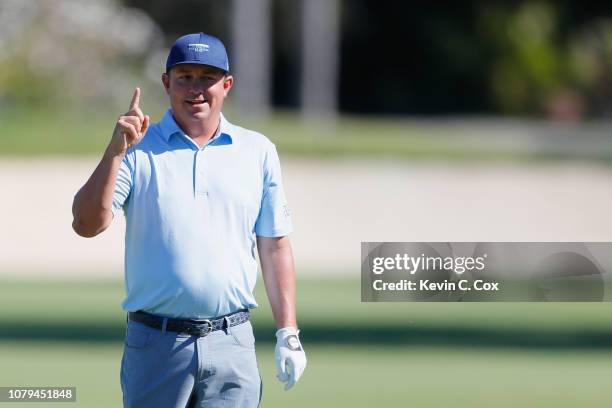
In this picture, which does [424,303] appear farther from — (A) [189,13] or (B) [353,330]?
(A) [189,13]

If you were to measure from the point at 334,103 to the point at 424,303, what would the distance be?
Answer: 38.7 m

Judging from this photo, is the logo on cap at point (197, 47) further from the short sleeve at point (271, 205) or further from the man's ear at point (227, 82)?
the short sleeve at point (271, 205)

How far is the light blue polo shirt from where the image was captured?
5977 mm

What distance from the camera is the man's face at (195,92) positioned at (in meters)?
6.07

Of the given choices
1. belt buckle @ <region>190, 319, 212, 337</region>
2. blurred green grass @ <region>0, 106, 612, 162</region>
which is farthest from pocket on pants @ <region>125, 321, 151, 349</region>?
blurred green grass @ <region>0, 106, 612, 162</region>

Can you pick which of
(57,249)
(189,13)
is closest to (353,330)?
(57,249)

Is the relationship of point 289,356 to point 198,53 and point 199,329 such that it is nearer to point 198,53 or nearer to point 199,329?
point 199,329

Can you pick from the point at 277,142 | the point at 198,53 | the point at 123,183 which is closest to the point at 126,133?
the point at 123,183

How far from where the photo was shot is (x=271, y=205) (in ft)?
20.4

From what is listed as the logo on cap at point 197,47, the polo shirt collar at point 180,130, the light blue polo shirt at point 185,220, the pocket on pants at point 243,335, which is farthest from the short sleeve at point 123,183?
the pocket on pants at point 243,335

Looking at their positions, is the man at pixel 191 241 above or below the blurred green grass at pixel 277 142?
below

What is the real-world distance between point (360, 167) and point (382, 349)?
15.6 m

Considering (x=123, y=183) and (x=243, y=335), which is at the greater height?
(x=123, y=183)

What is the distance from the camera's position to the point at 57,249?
24.5 m
